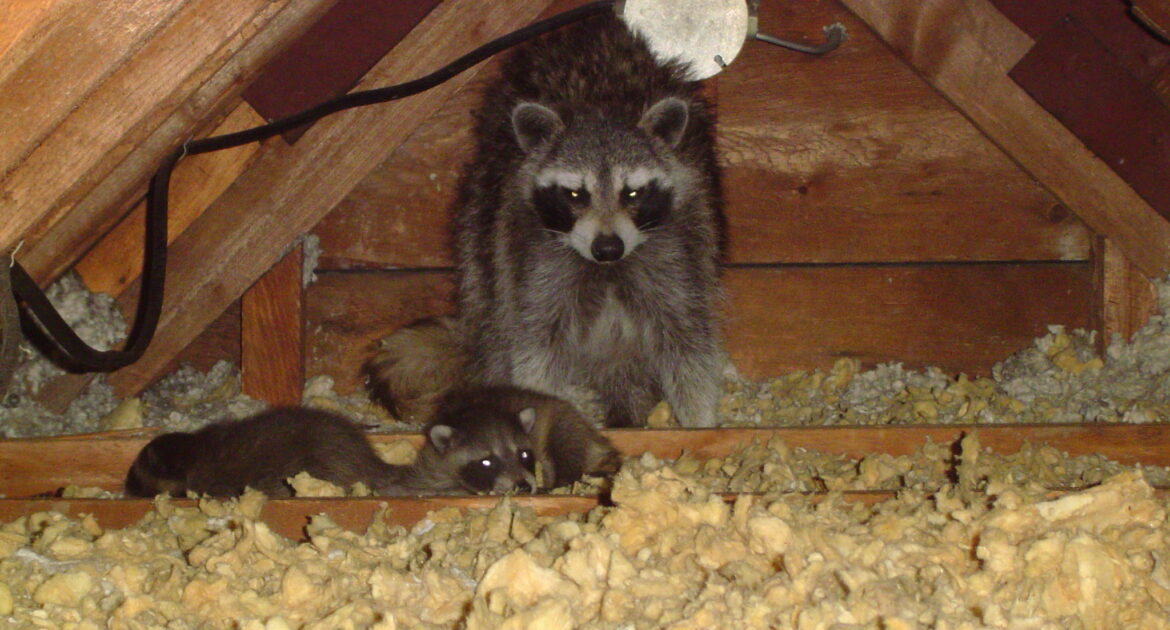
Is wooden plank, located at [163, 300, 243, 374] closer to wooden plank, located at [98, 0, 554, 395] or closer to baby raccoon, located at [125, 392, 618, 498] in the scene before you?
wooden plank, located at [98, 0, 554, 395]

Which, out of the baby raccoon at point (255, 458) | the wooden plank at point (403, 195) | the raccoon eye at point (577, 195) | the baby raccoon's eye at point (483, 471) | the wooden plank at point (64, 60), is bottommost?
the baby raccoon's eye at point (483, 471)

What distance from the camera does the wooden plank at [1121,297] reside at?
10.0 ft

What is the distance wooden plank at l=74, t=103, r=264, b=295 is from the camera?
2762 millimetres

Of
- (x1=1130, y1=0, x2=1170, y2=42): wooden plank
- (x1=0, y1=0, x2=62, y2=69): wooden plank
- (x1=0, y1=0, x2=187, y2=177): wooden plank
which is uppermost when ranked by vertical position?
(x1=0, y1=0, x2=62, y2=69): wooden plank

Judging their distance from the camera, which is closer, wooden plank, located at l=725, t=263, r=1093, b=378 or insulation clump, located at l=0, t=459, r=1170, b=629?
insulation clump, located at l=0, t=459, r=1170, b=629

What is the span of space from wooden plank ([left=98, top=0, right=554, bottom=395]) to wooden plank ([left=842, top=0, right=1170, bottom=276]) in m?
1.04

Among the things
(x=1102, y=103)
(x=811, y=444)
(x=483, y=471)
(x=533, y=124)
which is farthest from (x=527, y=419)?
(x=1102, y=103)

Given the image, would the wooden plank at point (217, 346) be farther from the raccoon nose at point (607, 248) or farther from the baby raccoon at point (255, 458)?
the raccoon nose at point (607, 248)

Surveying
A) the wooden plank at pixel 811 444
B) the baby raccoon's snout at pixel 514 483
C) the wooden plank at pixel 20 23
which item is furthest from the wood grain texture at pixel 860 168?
the wooden plank at pixel 20 23

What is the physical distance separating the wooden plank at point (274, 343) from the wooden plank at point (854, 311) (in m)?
0.16

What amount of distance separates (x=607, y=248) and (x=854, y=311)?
922 millimetres

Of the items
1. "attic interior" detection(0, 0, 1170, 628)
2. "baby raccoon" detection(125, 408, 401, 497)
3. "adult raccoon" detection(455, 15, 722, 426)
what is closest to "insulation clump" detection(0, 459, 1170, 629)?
"baby raccoon" detection(125, 408, 401, 497)

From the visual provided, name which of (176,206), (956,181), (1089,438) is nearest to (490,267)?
(176,206)

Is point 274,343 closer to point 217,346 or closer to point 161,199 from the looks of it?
point 217,346
